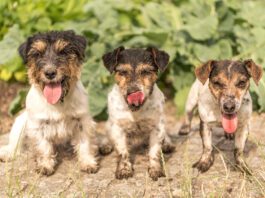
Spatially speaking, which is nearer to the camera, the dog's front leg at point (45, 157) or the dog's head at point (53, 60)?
the dog's head at point (53, 60)

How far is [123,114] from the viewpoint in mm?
6984

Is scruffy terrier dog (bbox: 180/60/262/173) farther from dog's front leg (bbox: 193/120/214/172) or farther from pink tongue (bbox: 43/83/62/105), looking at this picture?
pink tongue (bbox: 43/83/62/105)

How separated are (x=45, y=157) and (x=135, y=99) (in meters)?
1.51

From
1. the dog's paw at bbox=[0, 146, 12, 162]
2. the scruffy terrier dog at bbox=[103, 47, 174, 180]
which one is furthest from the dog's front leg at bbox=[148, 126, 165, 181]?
the dog's paw at bbox=[0, 146, 12, 162]

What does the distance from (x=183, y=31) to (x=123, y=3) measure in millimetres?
1251

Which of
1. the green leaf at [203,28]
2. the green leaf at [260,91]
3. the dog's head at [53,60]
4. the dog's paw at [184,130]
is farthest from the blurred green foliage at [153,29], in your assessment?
the dog's head at [53,60]

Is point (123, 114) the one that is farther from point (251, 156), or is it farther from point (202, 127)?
point (251, 156)

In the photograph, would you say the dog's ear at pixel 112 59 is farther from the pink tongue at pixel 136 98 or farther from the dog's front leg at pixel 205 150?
the dog's front leg at pixel 205 150

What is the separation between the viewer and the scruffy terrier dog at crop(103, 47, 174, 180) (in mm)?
6624

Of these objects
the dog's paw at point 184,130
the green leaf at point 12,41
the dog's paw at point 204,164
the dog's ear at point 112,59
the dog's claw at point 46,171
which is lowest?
the dog's paw at point 184,130

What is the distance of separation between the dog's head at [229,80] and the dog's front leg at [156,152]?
91 cm

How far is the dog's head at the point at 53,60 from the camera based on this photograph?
651 cm

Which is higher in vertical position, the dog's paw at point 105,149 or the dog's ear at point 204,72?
the dog's ear at point 204,72

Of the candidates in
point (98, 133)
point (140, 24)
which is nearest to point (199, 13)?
point (140, 24)
